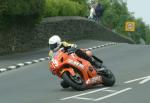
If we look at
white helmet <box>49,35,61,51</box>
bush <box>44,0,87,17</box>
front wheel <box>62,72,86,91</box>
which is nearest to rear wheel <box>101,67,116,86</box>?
front wheel <box>62,72,86,91</box>

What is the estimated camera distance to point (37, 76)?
788 inches

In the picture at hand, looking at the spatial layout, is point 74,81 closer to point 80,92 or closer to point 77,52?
point 80,92

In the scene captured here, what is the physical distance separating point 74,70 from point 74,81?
11.5 inches

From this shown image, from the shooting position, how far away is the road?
14.3 meters

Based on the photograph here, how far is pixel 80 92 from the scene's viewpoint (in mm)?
15367

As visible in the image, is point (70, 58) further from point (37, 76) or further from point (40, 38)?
point (40, 38)

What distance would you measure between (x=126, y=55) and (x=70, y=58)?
34.2 ft

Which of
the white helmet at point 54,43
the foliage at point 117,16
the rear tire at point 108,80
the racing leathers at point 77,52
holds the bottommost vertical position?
the foliage at point 117,16

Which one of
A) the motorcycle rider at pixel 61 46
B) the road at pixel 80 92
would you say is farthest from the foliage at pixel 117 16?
the motorcycle rider at pixel 61 46

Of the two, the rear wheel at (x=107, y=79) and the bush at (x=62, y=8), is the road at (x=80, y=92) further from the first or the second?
the bush at (x=62, y=8)

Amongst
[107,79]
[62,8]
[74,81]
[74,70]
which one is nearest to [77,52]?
[74,70]

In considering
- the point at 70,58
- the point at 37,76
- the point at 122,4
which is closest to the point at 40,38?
the point at 37,76

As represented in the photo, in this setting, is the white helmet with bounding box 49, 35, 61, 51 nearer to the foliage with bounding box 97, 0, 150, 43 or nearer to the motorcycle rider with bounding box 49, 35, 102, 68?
the motorcycle rider with bounding box 49, 35, 102, 68

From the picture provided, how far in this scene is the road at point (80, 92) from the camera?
14305mm
